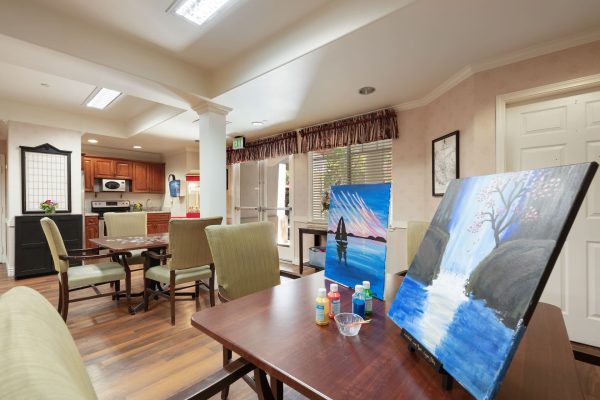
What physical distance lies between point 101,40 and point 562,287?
4.40m

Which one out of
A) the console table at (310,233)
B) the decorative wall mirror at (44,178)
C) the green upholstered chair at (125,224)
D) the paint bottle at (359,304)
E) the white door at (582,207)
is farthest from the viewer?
the decorative wall mirror at (44,178)

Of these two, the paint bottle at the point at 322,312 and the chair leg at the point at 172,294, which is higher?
the paint bottle at the point at 322,312

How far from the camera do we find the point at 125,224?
3.76 meters

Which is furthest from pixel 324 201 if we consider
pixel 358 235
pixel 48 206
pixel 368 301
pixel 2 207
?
pixel 2 207

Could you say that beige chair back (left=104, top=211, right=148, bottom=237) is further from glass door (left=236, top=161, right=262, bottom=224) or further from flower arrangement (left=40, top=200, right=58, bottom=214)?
glass door (left=236, top=161, right=262, bottom=224)

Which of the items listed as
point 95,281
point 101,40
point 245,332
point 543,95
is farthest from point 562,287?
point 101,40

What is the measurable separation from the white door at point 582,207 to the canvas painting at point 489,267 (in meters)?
2.22

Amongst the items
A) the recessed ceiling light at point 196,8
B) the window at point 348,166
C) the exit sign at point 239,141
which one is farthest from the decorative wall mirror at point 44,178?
the window at point 348,166

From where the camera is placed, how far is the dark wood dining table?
24.7 inches

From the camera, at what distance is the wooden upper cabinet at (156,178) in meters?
6.76

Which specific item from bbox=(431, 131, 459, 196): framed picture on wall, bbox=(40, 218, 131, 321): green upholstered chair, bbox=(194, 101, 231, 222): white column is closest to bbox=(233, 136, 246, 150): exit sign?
bbox=(194, 101, 231, 222): white column

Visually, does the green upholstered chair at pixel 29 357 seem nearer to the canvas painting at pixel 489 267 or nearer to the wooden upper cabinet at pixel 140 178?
the canvas painting at pixel 489 267

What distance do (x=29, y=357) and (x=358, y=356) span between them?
706 mm

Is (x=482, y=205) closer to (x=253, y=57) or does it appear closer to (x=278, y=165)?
(x=253, y=57)
